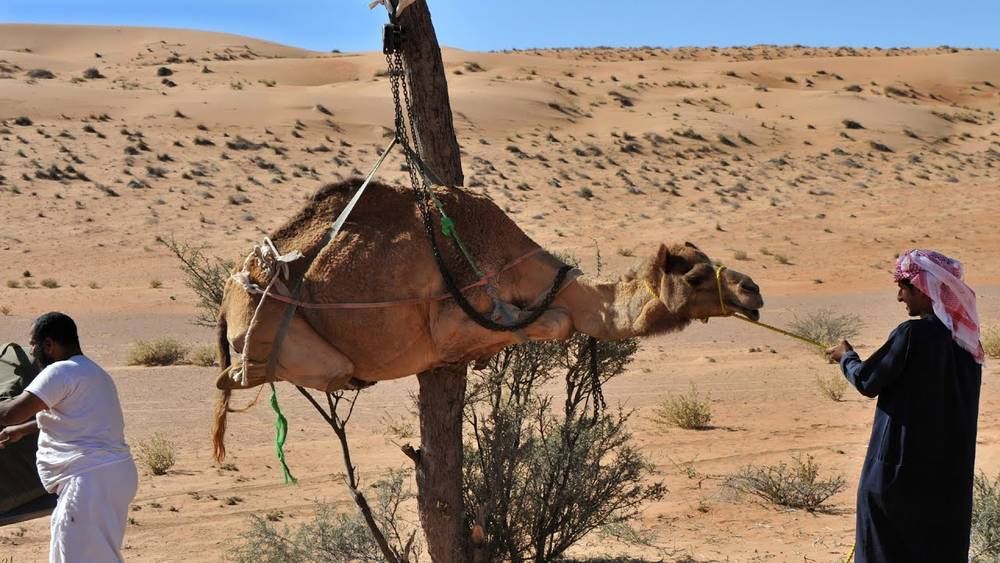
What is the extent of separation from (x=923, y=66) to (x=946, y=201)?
41.5 meters

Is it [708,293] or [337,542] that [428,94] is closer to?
[708,293]

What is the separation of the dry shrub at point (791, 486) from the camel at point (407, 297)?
22.3 ft

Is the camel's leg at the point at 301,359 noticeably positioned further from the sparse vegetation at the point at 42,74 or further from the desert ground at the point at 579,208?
the sparse vegetation at the point at 42,74

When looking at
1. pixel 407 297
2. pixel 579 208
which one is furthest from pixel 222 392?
pixel 579 208

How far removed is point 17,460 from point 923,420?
8.52m

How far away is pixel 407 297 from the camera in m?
5.84

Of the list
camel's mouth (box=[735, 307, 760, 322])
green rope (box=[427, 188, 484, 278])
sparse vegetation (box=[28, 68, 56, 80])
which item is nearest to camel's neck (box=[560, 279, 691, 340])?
camel's mouth (box=[735, 307, 760, 322])

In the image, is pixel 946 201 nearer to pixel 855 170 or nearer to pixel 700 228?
pixel 855 170

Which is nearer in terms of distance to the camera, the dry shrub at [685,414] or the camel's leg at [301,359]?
the camel's leg at [301,359]

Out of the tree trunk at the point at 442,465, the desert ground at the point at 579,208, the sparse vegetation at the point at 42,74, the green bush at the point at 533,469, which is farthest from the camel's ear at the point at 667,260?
the sparse vegetation at the point at 42,74

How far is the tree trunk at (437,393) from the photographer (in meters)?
7.00

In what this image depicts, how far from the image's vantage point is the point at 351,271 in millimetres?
5805

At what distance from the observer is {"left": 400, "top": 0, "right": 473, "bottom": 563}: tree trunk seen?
7.00m

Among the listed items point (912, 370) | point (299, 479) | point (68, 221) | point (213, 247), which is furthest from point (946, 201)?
point (912, 370)
